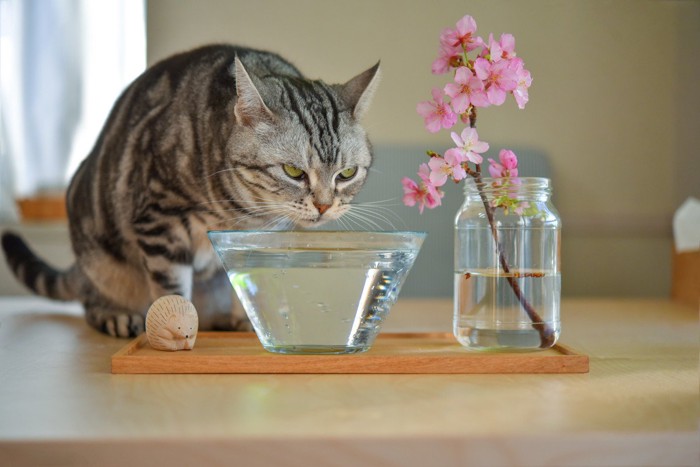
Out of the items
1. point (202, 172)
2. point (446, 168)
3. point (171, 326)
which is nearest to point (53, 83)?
point (202, 172)

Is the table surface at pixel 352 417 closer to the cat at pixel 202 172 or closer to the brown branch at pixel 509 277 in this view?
the brown branch at pixel 509 277

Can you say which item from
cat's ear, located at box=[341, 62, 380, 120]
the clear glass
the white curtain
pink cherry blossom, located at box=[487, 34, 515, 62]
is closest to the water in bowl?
the clear glass

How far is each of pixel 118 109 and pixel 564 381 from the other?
863 mm

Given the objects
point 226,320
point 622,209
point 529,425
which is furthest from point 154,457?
point 622,209

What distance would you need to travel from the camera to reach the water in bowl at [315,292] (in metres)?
0.72

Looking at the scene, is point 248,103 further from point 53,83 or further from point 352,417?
point 53,83

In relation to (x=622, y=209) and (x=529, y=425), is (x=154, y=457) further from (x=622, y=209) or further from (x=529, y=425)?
(x=622, y=209)

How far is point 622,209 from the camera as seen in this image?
2.41 metres

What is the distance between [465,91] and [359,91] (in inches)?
11.2

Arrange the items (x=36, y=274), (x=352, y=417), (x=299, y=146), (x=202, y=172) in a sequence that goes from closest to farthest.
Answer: (x=352, y=417)
(x=299, y=146)
(x=202, y=172)
(x=36, y=274)

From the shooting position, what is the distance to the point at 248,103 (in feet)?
3.17

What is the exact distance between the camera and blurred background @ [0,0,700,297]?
2129 mm

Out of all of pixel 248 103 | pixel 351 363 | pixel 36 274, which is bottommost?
pixel 36 274

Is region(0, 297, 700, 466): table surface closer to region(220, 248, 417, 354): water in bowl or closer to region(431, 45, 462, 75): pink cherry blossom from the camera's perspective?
region(220, 248, 417, 354): water in bowl
